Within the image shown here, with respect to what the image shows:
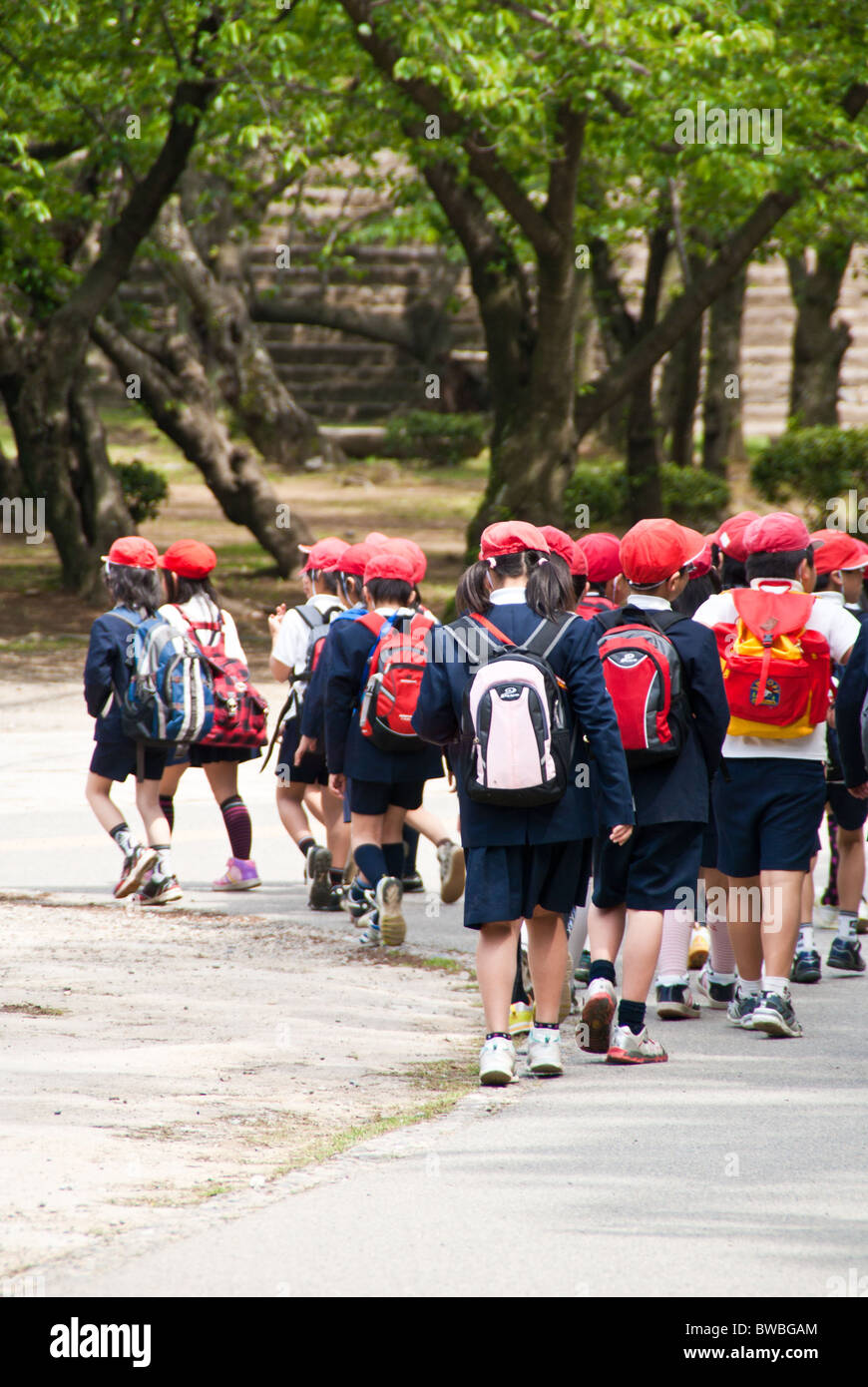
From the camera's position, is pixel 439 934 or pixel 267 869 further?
pixel 267 869

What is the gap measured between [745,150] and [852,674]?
10702mm

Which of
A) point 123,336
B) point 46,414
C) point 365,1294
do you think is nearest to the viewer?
point 365,1294

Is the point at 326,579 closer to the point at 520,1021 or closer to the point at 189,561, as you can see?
the point at 189,561

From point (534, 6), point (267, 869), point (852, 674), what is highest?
point (534, 6)

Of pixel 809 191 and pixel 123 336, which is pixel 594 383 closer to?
pixel 809 191

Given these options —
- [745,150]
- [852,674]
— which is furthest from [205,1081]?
[745,150]

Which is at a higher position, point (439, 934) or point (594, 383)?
point (594, 383)

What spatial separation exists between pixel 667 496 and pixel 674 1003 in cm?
1757

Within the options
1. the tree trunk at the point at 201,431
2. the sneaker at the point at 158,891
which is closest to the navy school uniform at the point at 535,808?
the sneaker at the point at 158,891

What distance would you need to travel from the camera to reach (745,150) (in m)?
15.9

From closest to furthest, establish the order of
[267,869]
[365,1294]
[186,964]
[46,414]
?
[365,1294]
[186,964]
[267,869]
[46,414]

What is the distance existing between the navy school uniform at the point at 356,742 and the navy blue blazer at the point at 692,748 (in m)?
1.93

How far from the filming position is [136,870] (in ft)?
28.0

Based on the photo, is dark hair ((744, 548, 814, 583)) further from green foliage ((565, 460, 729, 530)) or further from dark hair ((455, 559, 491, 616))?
green foliage ((565, 460, 729, 530))
